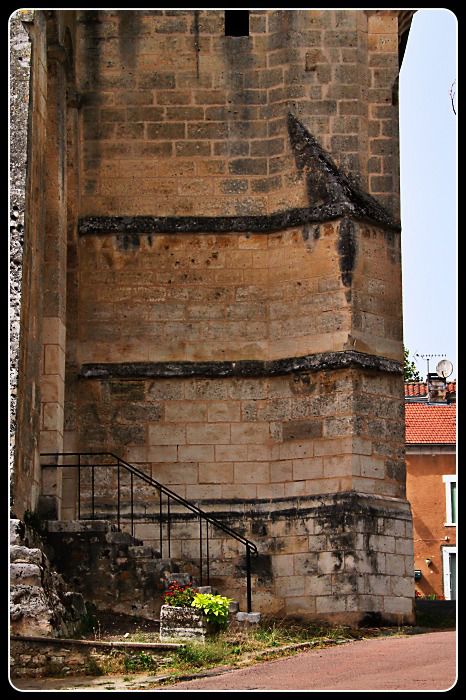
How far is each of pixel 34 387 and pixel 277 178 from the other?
14.5 feet

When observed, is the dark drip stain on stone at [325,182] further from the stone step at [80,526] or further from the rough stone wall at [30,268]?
the stone step at [80,526]

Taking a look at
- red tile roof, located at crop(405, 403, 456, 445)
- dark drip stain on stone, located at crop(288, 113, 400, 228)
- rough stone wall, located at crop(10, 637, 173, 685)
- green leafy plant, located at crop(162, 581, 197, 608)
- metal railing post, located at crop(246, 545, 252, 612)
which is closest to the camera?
rough stone wall, located at crop(10, 637, 173, 685)

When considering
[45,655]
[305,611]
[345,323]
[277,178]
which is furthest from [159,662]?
[277,178]

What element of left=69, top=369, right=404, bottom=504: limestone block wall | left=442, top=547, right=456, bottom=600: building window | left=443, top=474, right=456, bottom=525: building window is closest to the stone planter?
left=69, top=369, right=404, bottom=504: limestone block wall

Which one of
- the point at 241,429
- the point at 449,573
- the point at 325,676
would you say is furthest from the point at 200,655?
the point at 449,573

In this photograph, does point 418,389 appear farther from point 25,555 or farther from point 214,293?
point 25,555

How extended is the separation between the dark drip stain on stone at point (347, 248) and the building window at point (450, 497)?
11146 mm

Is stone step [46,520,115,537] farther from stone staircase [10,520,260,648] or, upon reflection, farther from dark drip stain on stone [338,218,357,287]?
dark drip stain on stone [338,218,357,287]

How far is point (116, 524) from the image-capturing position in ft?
71.5

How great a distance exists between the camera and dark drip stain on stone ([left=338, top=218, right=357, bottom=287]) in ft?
72.1

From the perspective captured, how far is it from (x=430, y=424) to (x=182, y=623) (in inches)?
585

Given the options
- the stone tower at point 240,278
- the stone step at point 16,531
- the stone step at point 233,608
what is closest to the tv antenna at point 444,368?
the stone tower at point 240,278

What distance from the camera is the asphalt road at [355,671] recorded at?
16125mm

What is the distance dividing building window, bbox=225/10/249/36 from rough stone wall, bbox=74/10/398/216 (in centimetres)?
14
